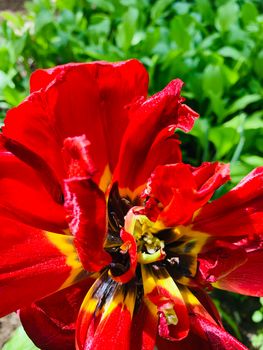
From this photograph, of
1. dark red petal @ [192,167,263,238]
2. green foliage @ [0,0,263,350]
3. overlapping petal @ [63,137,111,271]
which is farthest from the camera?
green foliage @ [0,0,263,350]

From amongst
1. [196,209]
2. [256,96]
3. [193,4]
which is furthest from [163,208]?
[193,4]

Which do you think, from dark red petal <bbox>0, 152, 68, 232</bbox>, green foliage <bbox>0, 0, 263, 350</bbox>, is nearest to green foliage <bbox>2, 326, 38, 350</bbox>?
dark red petal <bbox>0, 152, 68, 232</bbox>

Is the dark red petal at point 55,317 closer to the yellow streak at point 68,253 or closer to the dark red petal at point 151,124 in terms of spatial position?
the yellow streak at point 68,253

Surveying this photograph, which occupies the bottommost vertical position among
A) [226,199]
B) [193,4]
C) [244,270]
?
[244,270]

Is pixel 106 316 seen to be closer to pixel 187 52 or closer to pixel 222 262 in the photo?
pixel 222 262

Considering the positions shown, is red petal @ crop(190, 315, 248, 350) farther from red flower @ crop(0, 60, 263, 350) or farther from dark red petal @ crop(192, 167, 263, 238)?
dark red petal @ crop(192, 167, 263, 238)

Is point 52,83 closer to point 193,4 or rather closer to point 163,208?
point 163,208
